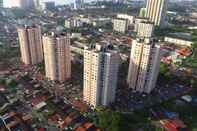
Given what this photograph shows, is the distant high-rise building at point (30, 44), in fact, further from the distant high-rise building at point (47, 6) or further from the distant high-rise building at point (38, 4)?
the distant high-rise building at point (38, 4)

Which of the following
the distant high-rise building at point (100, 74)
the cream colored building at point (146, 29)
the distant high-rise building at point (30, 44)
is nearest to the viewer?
the distant high-rise building at point (100, 74)

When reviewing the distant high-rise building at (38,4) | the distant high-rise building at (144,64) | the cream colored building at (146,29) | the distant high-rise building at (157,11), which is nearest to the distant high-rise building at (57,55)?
the distant high-rise building at (144,64)

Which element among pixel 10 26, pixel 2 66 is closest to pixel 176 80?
pixel 2 66

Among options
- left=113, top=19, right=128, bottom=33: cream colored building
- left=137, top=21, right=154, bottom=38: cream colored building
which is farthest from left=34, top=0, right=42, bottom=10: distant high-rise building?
left=137, top=21, right=154, bottom=38: cream colored building

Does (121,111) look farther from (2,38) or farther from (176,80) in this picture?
(2,38)

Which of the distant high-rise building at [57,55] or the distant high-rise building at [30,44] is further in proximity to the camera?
the distant high-rise building at [30,44]
